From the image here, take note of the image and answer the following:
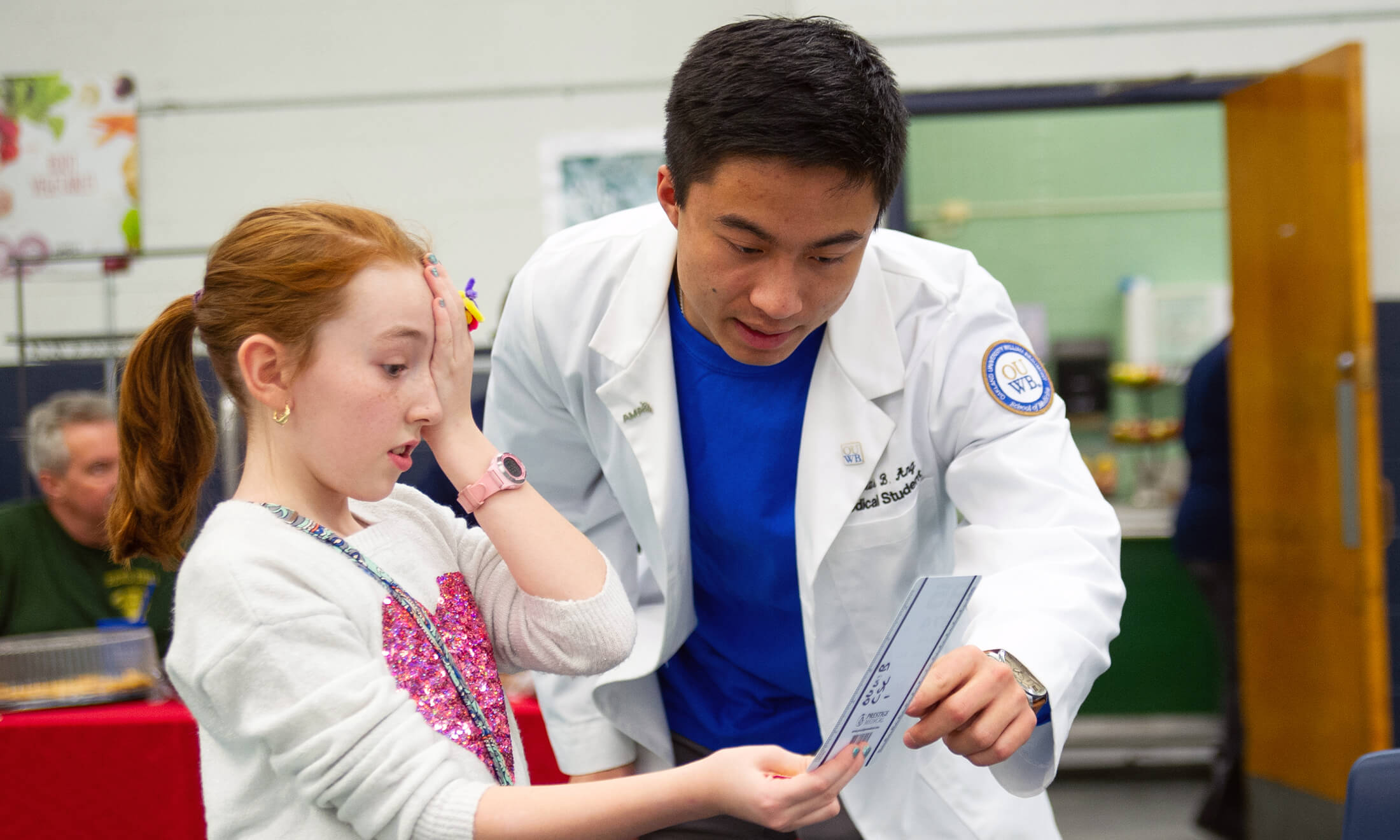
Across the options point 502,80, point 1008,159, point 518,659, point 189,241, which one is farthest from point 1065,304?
point 518,659

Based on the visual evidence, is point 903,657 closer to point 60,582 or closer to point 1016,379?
point 1016,379

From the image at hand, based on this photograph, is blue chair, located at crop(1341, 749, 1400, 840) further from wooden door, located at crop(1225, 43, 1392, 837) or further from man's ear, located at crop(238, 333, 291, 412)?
wooden door, located at crop(1225, 43, 1392, 837)

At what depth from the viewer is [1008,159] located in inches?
175

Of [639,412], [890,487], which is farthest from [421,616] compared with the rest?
[890,487]

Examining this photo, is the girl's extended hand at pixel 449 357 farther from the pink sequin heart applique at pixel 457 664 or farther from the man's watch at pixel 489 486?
the pink sequin heart applique at pixel 457 664

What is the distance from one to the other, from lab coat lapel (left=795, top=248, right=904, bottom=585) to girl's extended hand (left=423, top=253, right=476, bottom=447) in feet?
1.45

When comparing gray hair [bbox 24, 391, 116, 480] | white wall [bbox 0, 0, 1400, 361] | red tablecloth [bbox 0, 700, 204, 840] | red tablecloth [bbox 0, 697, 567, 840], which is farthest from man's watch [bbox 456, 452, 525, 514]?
white wall [bbox 0, 0, 1400, 361]

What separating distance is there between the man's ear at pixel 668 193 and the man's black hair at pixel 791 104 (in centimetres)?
4

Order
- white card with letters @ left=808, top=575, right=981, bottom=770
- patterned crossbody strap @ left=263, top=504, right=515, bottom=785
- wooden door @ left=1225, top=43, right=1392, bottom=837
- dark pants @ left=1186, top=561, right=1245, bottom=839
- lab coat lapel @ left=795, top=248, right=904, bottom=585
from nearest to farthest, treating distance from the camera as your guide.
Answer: white card with letters @ left=808, top=575, right=981, bottom=770 < patterned crossbody strap @ left=263, top=504, right=515, bottom=785 < lab coat lapel @ left=795, top=248, right=904, bottom=585 < wooden door @ left=1225, top=43, right=1392, bottom=837 < dark pants @ left=1186, top=561, right=1245, bottom=839

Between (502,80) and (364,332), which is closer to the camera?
(364,332)

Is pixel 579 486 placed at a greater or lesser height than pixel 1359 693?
greater

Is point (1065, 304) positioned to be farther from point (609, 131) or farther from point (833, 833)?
point (833, 833)

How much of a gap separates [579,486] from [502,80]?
2.43 meters

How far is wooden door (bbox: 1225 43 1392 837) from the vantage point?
274 cm
